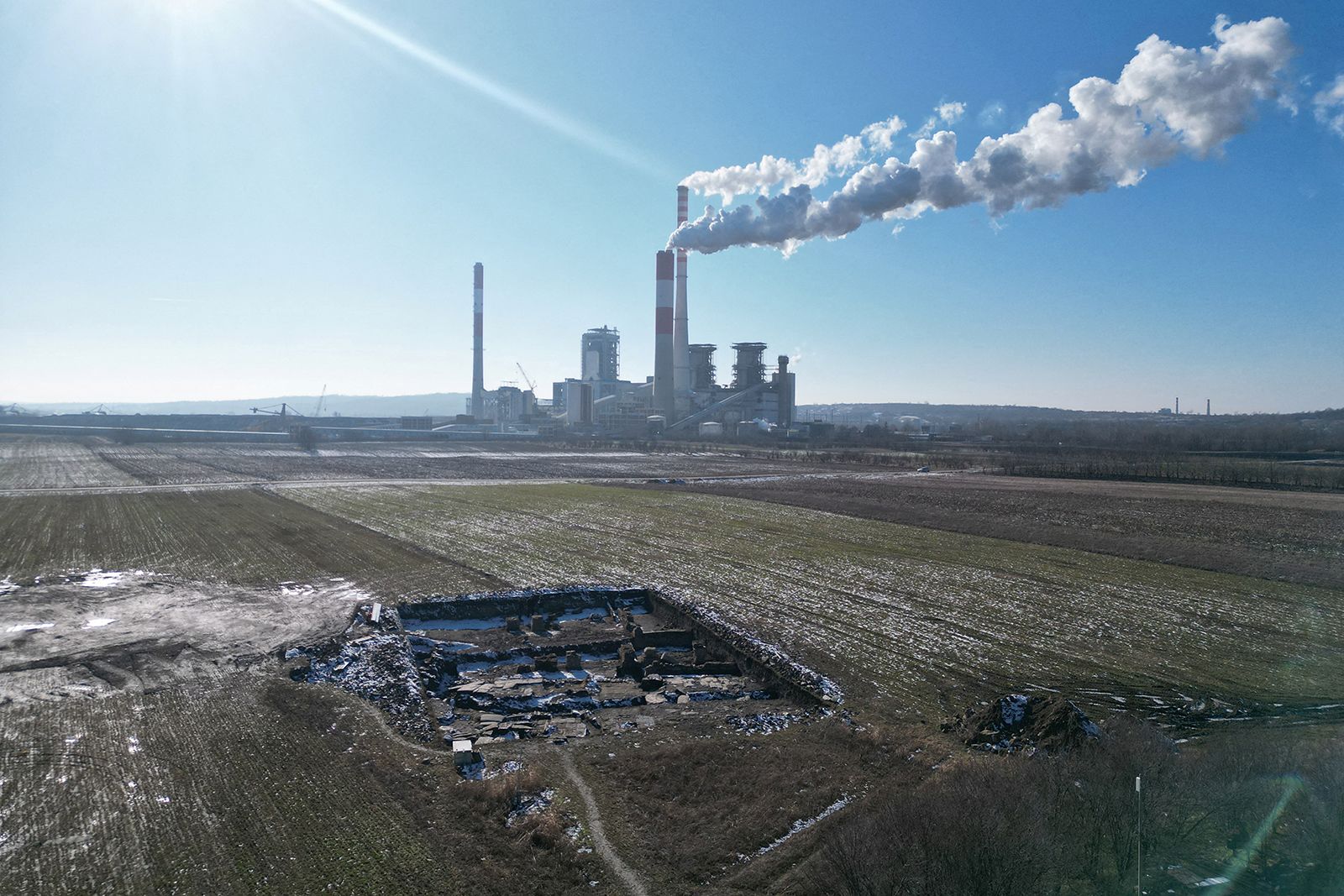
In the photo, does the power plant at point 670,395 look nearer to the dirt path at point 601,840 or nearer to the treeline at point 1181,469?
the treeline at point 1181,469

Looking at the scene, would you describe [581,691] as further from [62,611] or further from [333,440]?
[333,440]

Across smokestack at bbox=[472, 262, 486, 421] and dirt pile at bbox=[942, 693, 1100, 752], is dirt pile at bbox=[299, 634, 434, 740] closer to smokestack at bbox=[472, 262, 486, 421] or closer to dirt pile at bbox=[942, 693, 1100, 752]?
dirt pile at bbox=[942, 693, 1100, 752]

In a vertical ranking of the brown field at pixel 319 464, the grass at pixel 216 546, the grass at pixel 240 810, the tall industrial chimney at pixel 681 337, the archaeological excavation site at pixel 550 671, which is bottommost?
the archaeological excavation site at pixel 550 671

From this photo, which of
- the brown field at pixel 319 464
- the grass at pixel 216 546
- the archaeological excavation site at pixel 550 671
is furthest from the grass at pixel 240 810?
the brown field at pixel 319 464

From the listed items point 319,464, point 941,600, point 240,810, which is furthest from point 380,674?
point 319,464

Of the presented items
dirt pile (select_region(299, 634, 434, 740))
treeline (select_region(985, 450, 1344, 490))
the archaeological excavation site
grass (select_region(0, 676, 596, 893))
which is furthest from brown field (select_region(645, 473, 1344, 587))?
grass (select_region(0, 676, 596, 893))

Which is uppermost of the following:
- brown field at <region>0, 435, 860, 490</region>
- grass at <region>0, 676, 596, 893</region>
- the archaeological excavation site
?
brown field at <region>0, 435, 860, 490</region>

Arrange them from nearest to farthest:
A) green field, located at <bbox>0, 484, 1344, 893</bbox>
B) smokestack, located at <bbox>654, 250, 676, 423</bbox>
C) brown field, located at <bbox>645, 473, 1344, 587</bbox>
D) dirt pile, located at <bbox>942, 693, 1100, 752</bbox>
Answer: green field, located at <bbox>0, 484, 1344, 893</bbox>
dirt pile, located at <bbox>942, 693, 1100, 752</bbox>
brown field, located at <bbox>645, 473, 1344, 587</bbox>
smokestack, located at <bbox>654, 250, 676, 423</bbox>
